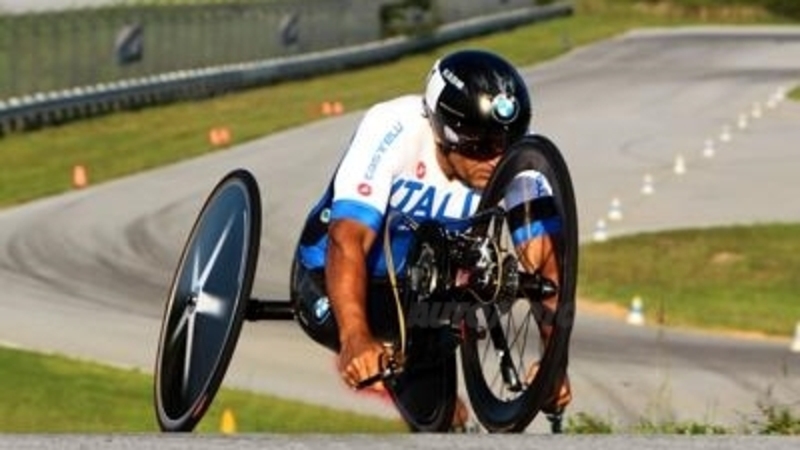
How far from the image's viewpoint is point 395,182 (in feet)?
24.8

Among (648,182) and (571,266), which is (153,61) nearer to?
(648,182)

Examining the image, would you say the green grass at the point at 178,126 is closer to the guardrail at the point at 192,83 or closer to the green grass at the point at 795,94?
the guardrail at the point at 192,83

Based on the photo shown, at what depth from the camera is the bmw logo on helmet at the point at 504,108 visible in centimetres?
717

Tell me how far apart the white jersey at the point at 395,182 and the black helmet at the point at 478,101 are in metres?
0.17

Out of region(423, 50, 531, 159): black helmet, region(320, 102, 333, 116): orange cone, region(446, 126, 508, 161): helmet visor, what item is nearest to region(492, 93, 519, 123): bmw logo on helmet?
region(423, 50, 531, 159): black helmet

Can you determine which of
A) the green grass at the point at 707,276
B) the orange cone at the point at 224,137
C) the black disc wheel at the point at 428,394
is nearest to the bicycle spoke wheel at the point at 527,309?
the black disc wheel at the point at 428,394

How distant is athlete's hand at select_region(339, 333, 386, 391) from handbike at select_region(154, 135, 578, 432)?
0.05m

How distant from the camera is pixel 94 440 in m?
5.26

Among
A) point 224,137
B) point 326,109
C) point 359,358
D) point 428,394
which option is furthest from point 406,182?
point 326,109

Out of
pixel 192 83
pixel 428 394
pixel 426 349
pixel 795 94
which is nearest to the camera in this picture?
pixel 426 349

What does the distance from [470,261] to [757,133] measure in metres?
51.9

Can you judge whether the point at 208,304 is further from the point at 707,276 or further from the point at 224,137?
the point at 224,137

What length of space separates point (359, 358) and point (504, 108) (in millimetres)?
960

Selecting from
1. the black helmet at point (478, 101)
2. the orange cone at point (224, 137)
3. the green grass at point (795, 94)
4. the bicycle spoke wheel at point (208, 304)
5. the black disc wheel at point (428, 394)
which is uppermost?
the black helmet at point (478, 101)
